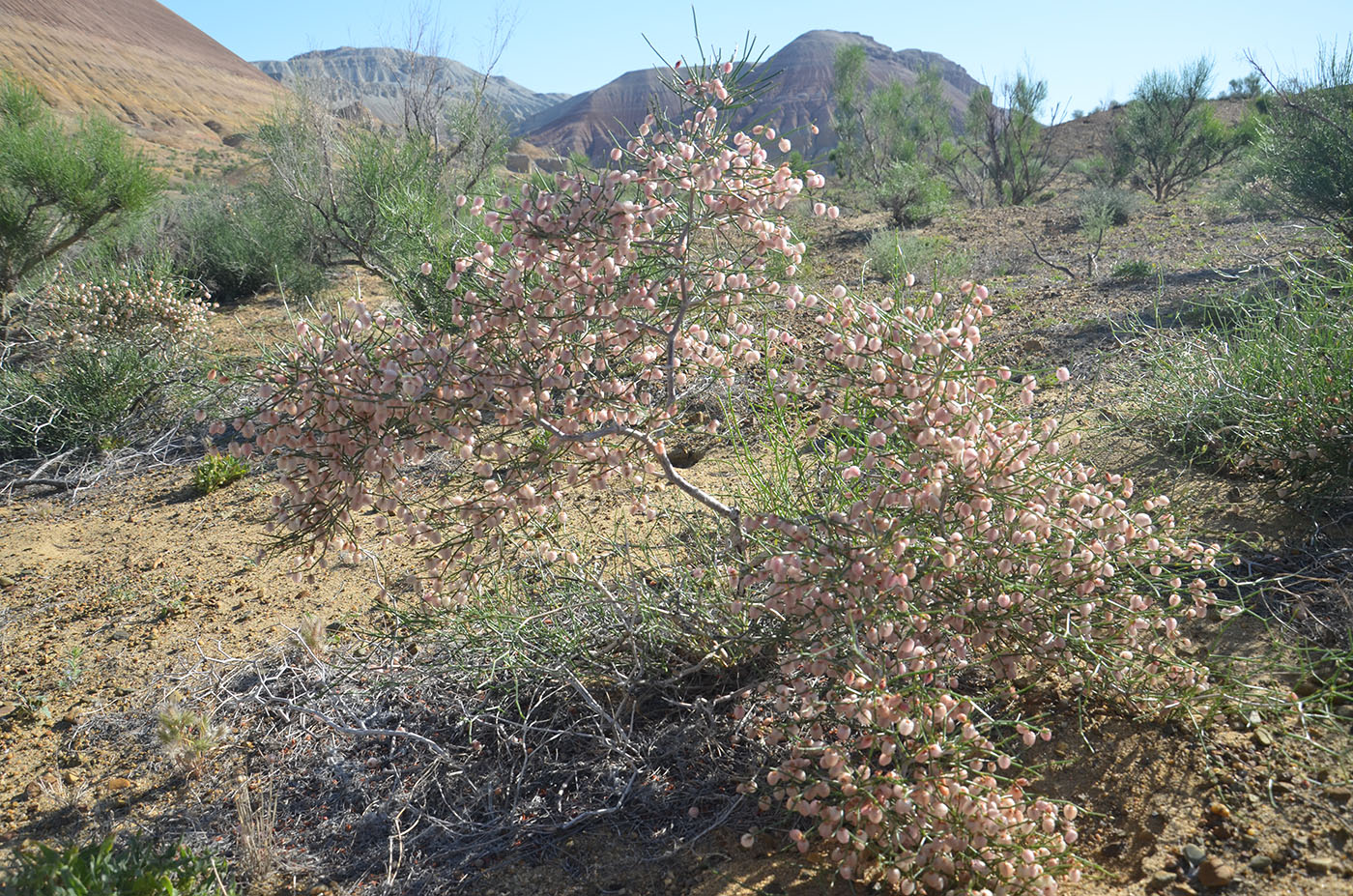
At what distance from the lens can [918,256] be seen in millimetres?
8602

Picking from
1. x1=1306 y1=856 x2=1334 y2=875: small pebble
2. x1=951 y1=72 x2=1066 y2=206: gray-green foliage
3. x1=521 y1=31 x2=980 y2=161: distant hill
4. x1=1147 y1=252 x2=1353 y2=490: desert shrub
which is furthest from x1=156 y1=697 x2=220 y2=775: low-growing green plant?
x1=521 y1=31 x2=980 y2=161: distant hill

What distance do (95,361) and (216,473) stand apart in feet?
6.39

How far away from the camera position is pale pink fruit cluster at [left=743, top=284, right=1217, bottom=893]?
1920 mm

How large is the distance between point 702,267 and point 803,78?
4282 inches

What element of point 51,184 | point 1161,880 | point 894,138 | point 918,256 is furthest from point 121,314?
point 894,138

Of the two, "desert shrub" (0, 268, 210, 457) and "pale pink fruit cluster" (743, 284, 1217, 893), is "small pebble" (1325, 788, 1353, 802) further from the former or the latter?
"desert shrub" (0, 268, 210, 457)

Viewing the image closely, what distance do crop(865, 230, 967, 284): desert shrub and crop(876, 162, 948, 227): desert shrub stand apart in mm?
2266

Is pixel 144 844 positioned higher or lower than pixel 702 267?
lower

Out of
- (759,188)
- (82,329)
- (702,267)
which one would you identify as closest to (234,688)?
(702,267)

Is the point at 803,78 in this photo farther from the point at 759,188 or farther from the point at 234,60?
the point at 759,188

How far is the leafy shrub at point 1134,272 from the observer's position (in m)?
7.67

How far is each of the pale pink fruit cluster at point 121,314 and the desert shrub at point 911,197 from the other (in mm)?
9973

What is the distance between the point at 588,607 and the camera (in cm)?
294

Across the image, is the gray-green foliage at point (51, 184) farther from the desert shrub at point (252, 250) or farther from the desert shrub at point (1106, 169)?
the desert shrub at point (1106, 169)
